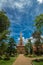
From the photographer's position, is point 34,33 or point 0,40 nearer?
point 0,40

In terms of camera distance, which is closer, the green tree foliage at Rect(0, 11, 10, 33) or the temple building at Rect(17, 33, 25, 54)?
the green tree foliage at Rect(0, 11, 10, 33)

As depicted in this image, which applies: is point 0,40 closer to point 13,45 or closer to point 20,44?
point 13,45

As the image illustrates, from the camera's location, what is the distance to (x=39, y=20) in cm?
3438

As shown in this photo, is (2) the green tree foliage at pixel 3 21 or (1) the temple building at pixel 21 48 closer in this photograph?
(2) the green tree foliage at pixel 3 21

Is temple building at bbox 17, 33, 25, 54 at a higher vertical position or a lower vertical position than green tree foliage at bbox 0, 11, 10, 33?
higher

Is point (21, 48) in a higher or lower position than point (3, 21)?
higher

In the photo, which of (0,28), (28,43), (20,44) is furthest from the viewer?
(20,44)

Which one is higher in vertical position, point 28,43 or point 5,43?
point 28,43

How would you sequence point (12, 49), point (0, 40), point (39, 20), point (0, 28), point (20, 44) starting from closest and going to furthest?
1. point (0, 40)
2. point (0, 28)
3. point (39, 20)
4. point (12, 49)
5. point (20, 44)

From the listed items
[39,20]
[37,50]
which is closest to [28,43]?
[37,50]

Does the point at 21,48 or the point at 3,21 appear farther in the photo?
the point at 21,48

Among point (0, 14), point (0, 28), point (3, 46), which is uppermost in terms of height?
point (0, 14)

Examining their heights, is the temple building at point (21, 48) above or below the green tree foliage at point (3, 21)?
above

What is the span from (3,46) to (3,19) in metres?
5.68
